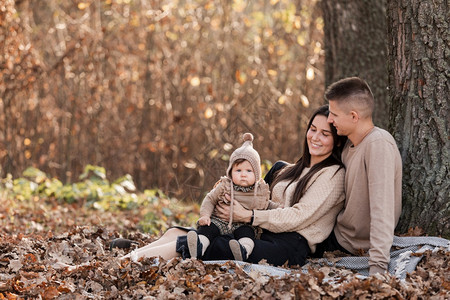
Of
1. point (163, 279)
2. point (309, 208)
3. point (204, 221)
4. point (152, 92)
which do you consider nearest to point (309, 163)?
point (309, 208)

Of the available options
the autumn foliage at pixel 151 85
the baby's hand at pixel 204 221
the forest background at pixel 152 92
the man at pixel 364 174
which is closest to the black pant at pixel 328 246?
the man at pixel 364 174

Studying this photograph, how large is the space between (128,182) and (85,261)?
15.2 feet

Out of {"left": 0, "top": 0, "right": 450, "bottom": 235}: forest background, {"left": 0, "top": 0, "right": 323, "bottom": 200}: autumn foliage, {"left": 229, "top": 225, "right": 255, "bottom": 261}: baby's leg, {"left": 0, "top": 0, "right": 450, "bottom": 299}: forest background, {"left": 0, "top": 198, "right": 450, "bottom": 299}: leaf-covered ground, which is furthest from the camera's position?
{"left": 0, "top": 0, "right": 323, "bottom": 200}: autumn foliage

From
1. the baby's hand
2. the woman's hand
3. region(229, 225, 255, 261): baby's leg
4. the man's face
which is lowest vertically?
region(229, 225, 255, 261): baby's leg

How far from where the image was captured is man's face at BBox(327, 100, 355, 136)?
4.68 metres

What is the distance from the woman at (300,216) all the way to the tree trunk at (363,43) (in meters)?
2.86

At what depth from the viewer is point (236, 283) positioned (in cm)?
402

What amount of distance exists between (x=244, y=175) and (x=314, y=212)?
0.58m

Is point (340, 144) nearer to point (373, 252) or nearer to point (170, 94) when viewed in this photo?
point (373, 252)

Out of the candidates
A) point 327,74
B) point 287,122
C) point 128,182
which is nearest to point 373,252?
point 327,74

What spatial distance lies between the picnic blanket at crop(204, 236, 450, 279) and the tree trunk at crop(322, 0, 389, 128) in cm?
328

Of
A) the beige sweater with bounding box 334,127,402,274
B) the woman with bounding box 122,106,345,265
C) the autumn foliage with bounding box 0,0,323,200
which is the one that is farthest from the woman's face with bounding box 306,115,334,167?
the autumn foliage with bounding box 0,0,323,200

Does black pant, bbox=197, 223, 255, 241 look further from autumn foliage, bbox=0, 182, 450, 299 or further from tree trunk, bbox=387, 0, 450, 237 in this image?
tree trunk, bbox=387, 0, 450, 237

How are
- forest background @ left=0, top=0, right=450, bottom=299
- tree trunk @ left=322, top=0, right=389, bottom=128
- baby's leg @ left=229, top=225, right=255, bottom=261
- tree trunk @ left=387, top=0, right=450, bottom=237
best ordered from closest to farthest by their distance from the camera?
baby's leg @ left=229, top=225, right=255, bottom=261
tree trunk @ left=387, top=0, right=450, bottom=237
tree trunk @ left=322, top=0, right=389, bottom=128
forest background @ left=0, top=0, right=450, bottom=299
